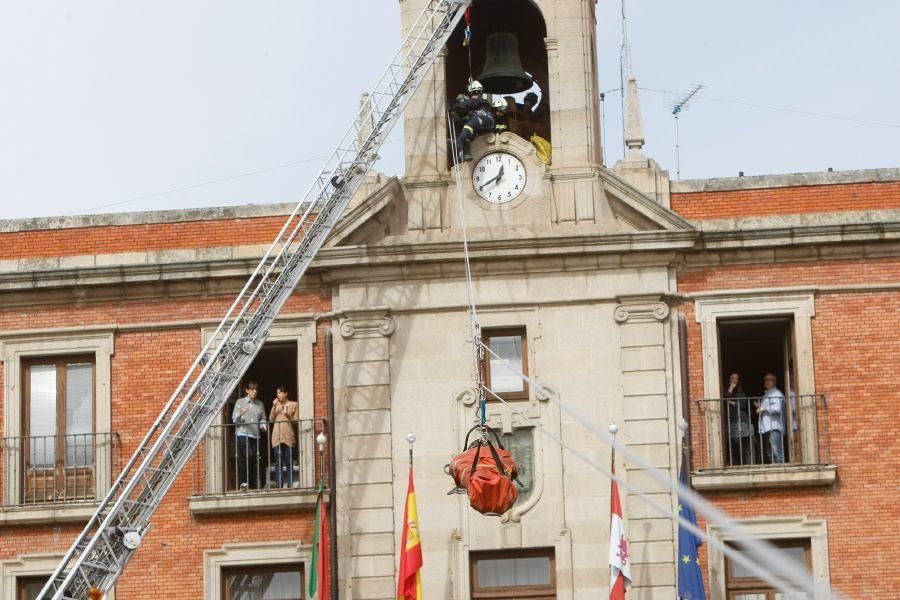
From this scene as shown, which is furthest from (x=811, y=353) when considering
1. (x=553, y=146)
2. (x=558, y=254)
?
(x=553, y=146)

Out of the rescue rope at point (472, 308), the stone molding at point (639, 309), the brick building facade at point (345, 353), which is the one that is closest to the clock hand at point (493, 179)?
the rescue rope at point (472, 308)

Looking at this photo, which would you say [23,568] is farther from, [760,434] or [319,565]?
[760,434]

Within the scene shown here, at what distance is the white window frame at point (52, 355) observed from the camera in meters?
26.2

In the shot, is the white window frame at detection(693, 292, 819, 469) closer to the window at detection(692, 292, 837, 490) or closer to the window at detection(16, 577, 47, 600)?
the window at detection(692, 292, 837, 490)

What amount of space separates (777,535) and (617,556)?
234 centimetres

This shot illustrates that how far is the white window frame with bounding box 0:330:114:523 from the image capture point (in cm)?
2623

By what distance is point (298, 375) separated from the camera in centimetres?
2617

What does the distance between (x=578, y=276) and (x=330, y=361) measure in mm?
3601

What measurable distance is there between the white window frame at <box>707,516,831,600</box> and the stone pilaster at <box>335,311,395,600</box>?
4259 mm

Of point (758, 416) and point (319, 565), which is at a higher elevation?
point (758, 416)

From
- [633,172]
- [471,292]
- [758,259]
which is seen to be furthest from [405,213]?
[758,259]

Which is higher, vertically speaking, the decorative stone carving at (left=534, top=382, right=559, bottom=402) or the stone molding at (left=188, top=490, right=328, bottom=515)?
the decorative stone carving at (left=534, top=382, right=559, bottom=402)

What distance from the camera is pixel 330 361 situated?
26.0 m

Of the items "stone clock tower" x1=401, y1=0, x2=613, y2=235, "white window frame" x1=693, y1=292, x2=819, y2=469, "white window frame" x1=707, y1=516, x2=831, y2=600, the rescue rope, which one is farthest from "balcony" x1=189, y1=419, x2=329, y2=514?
"white window frame" x1=707, y1=516, x2=831, y2=600
